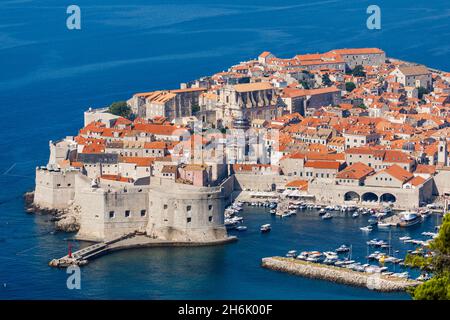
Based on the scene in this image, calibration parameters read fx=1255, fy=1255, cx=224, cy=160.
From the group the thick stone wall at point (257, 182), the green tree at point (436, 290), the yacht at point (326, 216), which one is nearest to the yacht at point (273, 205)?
the thick stone wall at point (257, 182)

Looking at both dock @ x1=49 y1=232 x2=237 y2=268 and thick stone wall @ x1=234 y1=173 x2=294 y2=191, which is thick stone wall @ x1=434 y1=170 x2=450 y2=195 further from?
dock @ x1=49 y1=232 x2=237 y2=268

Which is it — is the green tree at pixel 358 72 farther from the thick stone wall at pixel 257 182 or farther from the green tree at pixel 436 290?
the green tree at pixel 436 290

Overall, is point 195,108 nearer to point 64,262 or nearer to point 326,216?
point 326,216

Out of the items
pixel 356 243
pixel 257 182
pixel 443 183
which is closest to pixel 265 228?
pixel 356 243

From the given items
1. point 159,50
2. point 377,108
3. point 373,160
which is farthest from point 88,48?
point 373,160

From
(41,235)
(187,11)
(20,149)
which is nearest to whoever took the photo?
(41,235)

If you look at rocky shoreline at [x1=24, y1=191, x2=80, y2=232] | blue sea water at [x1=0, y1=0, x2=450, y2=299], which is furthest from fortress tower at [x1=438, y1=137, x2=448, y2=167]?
rocky shoreline at [x1=24, y1=191, x2=80, y2=232]
